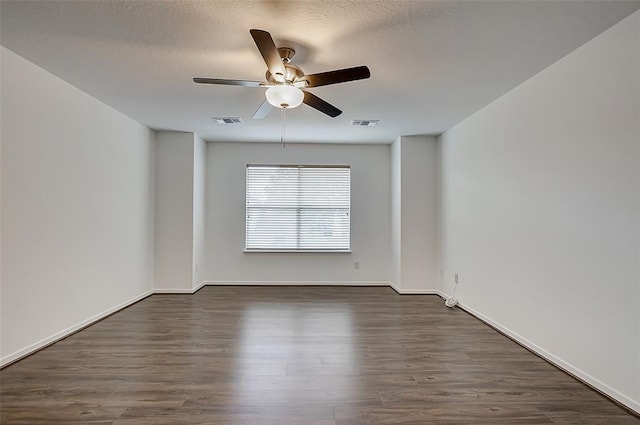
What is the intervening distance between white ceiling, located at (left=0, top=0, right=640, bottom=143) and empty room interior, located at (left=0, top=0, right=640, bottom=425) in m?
0.02

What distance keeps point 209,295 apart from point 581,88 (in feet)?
15.6

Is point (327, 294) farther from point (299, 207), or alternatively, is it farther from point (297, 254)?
point (299, 207)

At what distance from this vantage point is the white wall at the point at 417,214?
520 cm

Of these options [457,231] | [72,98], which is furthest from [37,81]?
[457,231]

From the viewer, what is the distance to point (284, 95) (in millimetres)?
2508

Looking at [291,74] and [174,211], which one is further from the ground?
[291,74]

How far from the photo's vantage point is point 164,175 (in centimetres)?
509

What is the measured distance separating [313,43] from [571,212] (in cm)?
225

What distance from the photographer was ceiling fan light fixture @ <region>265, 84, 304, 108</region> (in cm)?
249

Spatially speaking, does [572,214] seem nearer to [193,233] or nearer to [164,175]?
[193,233]

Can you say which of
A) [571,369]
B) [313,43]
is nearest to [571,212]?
[571,369]

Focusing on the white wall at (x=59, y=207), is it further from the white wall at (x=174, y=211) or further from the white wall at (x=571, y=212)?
the white wall at (x=571, y=212)

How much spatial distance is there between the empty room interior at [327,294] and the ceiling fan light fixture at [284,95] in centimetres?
2

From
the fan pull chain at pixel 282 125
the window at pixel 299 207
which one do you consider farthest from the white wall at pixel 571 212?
the window at pixel 299 207
